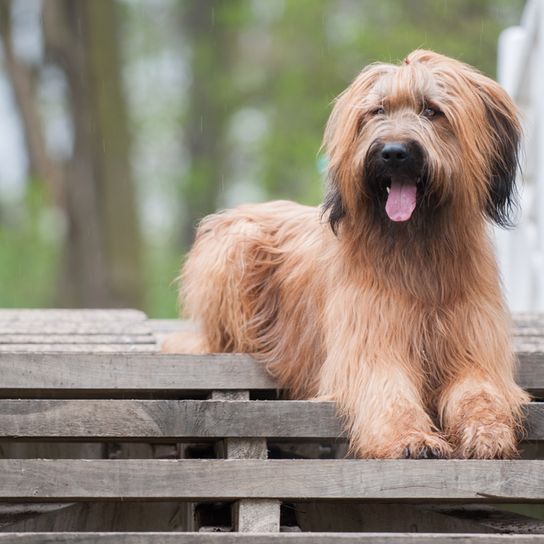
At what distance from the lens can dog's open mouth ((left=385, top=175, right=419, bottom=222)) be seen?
4.32 metres

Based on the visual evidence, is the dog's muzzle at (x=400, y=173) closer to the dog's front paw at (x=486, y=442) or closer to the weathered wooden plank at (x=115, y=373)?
the dog's front paw at (x=486, y=442)

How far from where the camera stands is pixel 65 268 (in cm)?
1565

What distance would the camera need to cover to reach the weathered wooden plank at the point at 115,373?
4.44m

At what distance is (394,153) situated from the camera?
421 cm

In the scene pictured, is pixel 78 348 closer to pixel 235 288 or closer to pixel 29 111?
pixel 235 288

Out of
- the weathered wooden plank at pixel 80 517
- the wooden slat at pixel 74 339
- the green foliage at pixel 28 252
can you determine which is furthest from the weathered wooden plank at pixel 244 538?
the green foliage at pixel 28 252

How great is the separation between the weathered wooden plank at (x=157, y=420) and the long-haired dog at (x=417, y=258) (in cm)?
26

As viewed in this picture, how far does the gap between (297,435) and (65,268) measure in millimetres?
11859

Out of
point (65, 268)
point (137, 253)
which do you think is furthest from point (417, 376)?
point (65, 268)

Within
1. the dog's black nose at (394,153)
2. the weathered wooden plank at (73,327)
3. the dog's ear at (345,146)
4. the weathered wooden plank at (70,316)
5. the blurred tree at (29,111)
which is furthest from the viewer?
the blurred tree at (29,111)

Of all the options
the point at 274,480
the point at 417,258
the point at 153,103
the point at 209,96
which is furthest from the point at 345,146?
the point at 153,103

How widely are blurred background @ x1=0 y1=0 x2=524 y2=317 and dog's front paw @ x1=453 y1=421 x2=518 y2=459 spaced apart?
6.16 meters

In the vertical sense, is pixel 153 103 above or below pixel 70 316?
below

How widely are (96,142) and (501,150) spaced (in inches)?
399
